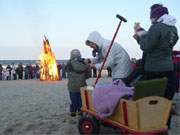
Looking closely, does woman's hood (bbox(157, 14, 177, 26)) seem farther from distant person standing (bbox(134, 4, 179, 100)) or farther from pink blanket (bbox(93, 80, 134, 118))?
pink blanket (bbox(93, 80, 134, 118))

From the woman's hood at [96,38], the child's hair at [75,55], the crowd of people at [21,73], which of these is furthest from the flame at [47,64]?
the woman's hood at [96,38]

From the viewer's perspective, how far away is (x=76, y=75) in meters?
9.83

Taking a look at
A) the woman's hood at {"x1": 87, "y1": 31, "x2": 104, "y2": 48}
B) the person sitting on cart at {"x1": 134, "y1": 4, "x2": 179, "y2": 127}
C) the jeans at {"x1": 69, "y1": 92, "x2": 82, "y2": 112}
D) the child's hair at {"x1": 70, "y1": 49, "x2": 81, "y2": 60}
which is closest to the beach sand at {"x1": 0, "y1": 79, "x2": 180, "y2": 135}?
the jeans at {"x1": 69, "y1": 92, "x2": 82, "y2": 112}

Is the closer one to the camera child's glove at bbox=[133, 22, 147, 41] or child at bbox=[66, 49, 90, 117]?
child's glove at bbox=[133, 22, 147, 41]

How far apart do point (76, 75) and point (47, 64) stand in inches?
880

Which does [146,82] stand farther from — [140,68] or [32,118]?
[32,118]

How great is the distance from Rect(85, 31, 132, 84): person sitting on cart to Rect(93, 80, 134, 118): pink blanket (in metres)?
0.67

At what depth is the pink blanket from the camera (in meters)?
7.18

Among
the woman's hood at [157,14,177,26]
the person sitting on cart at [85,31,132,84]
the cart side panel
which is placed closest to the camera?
the cart side panel

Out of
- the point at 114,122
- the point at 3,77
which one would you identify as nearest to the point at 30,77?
the point at 3,77

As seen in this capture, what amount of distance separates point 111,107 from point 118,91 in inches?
11.1

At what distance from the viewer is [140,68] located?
26.1 ft

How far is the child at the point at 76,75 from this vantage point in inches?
385

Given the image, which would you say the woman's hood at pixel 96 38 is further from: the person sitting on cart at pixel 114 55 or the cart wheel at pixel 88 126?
the cart wheel at pixel 88 126
